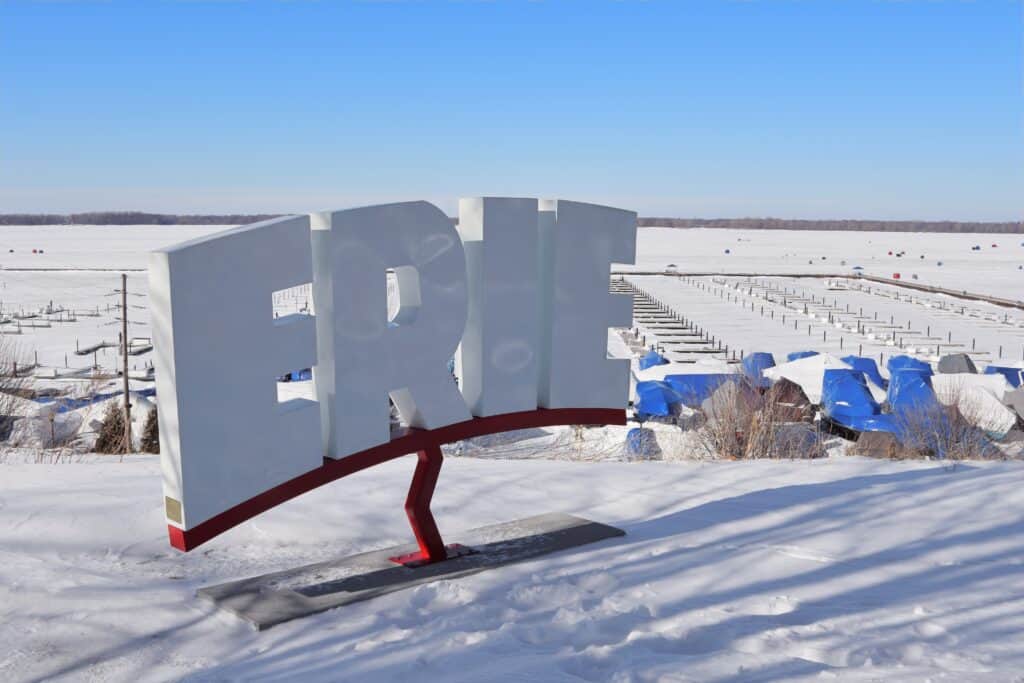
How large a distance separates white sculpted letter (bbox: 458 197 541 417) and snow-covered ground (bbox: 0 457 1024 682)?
50.9 inches

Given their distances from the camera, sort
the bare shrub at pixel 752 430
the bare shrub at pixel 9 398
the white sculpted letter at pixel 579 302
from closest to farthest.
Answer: the white sculpted letter at pixel 579 302, the bare shrub at pixel 752 430, the bare shrub at pixel 9 398

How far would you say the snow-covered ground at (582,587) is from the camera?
4.48 m

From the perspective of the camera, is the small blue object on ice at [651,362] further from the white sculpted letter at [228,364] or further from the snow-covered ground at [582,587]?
the white sculpted letter at [228,364]

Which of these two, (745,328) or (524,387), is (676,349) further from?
(524,387)

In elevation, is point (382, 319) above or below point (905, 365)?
above

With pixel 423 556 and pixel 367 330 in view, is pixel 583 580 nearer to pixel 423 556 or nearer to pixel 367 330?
pixel 423 556

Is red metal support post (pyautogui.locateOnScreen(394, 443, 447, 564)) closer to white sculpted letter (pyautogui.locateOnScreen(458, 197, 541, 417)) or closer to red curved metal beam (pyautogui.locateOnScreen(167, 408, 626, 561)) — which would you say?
red curved metal beam (pyautogui.locateOnScreen(167, 408, 626, 561))

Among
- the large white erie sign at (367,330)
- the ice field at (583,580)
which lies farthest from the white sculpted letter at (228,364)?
the ice field at (583,580)

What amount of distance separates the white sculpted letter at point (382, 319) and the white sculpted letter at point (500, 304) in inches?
8.8

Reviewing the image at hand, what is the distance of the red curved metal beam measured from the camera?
5.12 m

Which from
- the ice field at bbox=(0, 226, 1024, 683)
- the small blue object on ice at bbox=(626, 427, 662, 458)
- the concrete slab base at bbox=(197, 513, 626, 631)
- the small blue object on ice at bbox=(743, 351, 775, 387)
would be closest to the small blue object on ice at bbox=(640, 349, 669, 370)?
the small blue object on ice at bbox=(743, 351, 775, 387)

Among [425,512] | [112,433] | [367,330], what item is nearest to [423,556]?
[425,512]

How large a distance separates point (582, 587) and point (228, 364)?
2.61m

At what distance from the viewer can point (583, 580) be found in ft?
19.0
